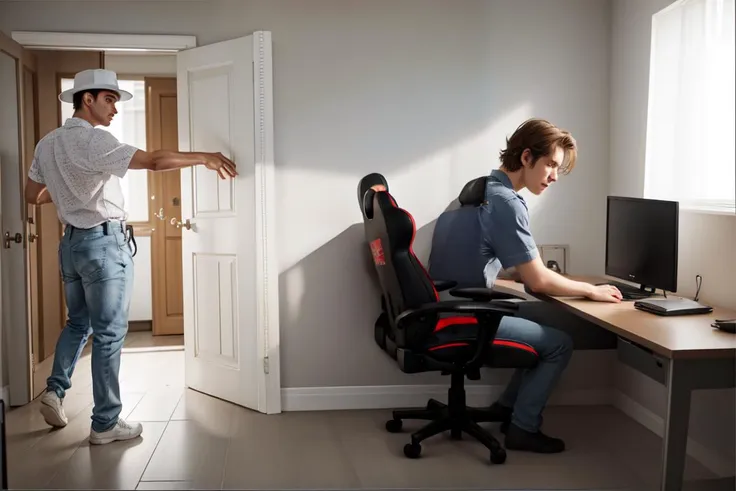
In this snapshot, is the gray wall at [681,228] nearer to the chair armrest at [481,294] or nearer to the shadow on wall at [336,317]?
the chair armrest at [481,294]

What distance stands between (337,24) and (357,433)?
6.51 feet

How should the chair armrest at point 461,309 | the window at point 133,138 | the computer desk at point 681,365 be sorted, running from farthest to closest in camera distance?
the window at point 133,138 < the chair armrest at point 461,309 < the computer desk at point 681,365

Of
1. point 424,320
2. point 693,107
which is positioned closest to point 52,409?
point 424,320

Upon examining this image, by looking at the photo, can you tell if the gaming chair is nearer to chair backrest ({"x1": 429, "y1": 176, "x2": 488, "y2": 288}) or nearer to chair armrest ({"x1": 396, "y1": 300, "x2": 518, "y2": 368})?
chair armrest ({"x1": 396, "y1": 300, "x2": 518, "y2": 368})

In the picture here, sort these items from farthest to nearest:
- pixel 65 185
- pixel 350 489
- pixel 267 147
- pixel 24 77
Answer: pixel 24 77 → pixel 267 147 → pixel 65 185 → pixel 350 489

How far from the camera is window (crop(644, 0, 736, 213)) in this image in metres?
2.92

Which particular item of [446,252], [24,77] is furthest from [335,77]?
[24,77]

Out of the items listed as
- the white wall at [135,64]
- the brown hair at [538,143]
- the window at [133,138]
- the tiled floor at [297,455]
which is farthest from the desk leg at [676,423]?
the window at [133,138]

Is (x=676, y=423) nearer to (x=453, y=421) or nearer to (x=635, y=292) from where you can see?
(x=635, y=292)

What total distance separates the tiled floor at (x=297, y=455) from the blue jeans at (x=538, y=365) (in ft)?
0.55

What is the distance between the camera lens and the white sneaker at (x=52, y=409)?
133 inches

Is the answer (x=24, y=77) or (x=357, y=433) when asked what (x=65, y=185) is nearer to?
(x=24, y=77)

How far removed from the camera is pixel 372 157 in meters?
3.76

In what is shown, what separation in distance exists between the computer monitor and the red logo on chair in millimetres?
1085
